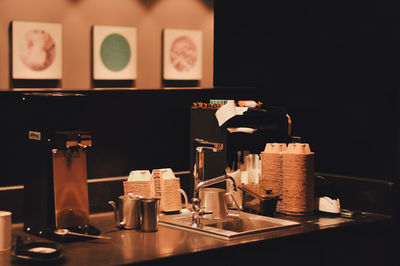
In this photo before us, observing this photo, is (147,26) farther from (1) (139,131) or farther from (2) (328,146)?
(2) (328,146)

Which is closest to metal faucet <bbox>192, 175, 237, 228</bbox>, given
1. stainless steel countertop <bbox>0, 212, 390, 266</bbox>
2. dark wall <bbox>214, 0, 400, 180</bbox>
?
stainless steel countertop <bbox>0, 212, 390, 266</bbox>

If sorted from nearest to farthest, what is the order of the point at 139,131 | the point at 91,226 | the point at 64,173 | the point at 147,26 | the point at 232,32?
the point at 64,173 < the point at 91,226 < the point at 147,26 < the point at 139,131 < the point at 232,32

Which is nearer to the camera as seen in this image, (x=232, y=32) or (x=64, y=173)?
(x=64, y=173)

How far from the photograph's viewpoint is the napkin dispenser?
2.71 m

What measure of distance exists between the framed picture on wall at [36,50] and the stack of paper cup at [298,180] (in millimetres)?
1241

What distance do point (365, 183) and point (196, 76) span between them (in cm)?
107

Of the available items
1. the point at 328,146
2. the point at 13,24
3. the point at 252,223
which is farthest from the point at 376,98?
the point at 13,24

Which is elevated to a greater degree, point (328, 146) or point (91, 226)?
point (328, 146)

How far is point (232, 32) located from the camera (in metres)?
3.92

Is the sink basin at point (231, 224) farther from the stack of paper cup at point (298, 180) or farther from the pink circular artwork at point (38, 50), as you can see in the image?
the pink circular artwork at point (38, 50)

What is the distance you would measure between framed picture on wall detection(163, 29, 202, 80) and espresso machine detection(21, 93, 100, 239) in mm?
717

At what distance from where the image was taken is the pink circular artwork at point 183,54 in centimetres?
338

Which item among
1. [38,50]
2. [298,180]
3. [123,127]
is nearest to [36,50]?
[38,50]

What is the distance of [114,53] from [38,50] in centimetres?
41
